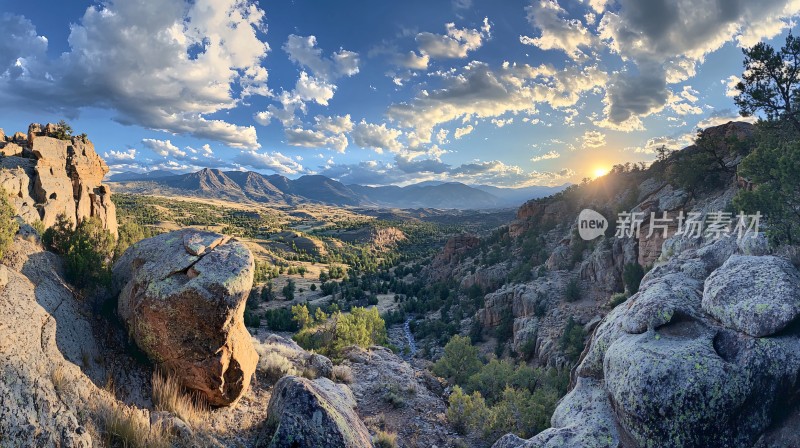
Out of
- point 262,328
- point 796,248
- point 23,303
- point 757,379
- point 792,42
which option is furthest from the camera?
point 262,328

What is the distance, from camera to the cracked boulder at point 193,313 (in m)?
9.59

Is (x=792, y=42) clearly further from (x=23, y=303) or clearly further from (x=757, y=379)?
(x=23, y=303)

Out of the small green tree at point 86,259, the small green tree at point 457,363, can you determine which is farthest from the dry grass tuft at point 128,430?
the small green tree at point 457,363

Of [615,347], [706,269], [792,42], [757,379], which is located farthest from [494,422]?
Answer: [792,42]

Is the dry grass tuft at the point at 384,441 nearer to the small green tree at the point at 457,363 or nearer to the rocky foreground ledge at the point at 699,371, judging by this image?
the rocky foreground ledge at the point at 699,371

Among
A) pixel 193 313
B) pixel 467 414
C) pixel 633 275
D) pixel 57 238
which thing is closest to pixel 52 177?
pixel 57 238

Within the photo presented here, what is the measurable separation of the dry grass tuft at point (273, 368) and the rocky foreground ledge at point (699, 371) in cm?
860

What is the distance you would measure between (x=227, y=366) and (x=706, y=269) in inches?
778

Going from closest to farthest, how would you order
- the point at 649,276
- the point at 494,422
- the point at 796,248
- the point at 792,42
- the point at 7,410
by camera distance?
1. the point at 7,410
2. the point at 796,248
3. the point at 494,422
4. the point at 649,276
5. the point at 792,42

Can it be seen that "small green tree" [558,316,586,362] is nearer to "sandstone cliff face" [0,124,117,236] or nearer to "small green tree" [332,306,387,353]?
"small green tree" [332,306,387,353]

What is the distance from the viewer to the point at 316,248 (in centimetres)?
12800

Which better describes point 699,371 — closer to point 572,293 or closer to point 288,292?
point 572,293

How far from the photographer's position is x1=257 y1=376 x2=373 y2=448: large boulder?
339 inches

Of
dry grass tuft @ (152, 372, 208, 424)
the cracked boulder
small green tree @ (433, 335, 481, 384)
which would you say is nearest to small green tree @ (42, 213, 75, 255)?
the cracked boulder
